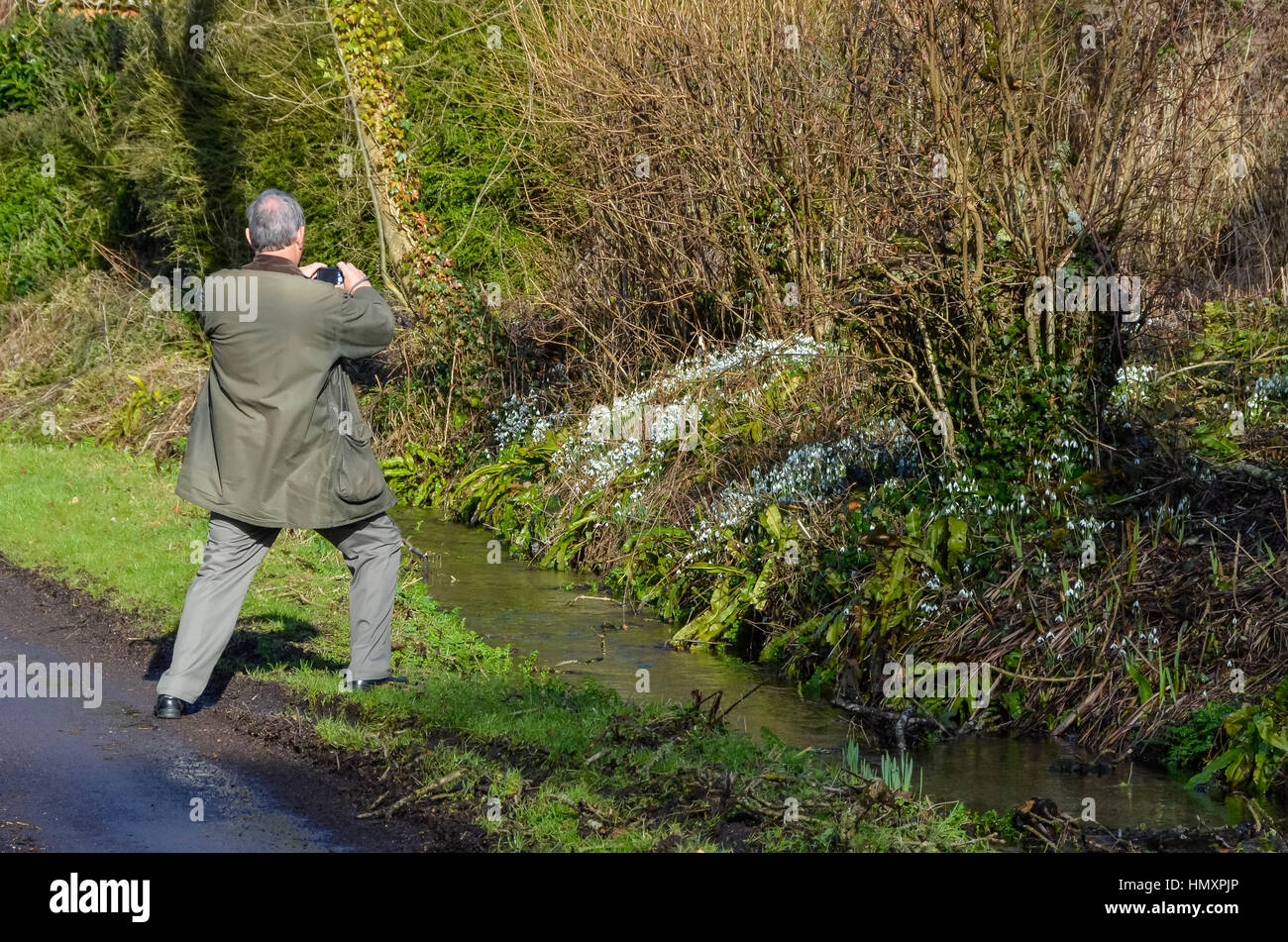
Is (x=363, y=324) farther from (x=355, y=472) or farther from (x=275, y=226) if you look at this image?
(x=355, y=472)

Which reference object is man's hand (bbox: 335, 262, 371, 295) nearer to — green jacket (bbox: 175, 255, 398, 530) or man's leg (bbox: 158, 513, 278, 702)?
green jacket (bbox: 175, 255, 398, 530)

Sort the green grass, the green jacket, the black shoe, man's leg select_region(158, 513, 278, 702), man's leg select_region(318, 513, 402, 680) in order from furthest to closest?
man's leg select_region(318, 513, 402, 680) → the black shoe → man's leg select_region(158, 513, 278, 702) → the green jacket → the green grass

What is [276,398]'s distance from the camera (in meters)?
6.32

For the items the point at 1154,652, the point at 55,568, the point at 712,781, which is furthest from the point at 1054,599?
the point at 55,568

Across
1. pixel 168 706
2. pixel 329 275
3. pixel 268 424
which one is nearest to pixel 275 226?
pixel 329 275

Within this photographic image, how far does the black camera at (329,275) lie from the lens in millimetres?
6469

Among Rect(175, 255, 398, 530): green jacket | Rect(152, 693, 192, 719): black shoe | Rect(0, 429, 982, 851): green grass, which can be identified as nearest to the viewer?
Rect(0, 429, 982, 851): green grass

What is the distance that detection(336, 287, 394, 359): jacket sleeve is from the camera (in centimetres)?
634

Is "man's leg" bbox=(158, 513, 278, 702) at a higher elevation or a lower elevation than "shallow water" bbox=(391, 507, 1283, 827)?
higher

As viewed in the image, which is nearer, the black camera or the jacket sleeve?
the jacket sleeve

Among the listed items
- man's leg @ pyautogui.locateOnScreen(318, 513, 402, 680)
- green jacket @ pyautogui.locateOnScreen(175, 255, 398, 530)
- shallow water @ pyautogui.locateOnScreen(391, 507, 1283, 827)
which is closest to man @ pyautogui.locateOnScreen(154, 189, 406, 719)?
green jacket @ pyautogui.locateOnScreen(175, 255, 398, 530)

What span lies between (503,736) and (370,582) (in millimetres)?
1081
